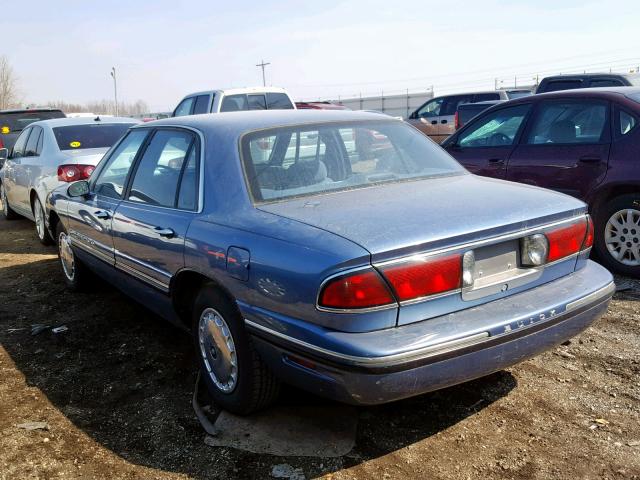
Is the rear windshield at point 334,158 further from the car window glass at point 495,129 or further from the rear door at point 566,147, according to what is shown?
the car window glass at point 495,129

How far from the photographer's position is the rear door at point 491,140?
20.4 feet

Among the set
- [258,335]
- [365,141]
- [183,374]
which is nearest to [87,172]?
[183,374]

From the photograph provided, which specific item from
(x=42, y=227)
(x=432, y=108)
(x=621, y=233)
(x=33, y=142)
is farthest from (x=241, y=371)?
(x=432, y=108)

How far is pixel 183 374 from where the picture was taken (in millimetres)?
3922

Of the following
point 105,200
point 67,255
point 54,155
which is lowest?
point 67,255

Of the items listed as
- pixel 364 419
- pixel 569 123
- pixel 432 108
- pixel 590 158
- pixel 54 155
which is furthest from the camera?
pixel 432 108

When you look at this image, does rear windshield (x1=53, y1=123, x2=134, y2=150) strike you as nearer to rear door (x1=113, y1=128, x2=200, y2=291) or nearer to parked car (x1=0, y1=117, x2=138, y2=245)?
parked car (x1=0, y1=117, x2=138, y2=245)

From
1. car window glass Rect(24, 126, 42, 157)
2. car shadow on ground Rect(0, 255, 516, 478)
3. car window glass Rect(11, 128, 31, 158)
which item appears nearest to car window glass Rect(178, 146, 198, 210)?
car shadow on ground Rect(0, 255, 516, 478)

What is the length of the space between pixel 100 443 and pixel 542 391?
235cm

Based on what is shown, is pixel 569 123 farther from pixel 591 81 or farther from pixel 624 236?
pixel 591 81

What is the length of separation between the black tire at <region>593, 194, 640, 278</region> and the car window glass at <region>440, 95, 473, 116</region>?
42.0ft

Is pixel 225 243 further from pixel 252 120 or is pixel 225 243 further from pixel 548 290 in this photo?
pixel 548 290

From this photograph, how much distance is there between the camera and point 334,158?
3586 mm

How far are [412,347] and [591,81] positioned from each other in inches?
440
